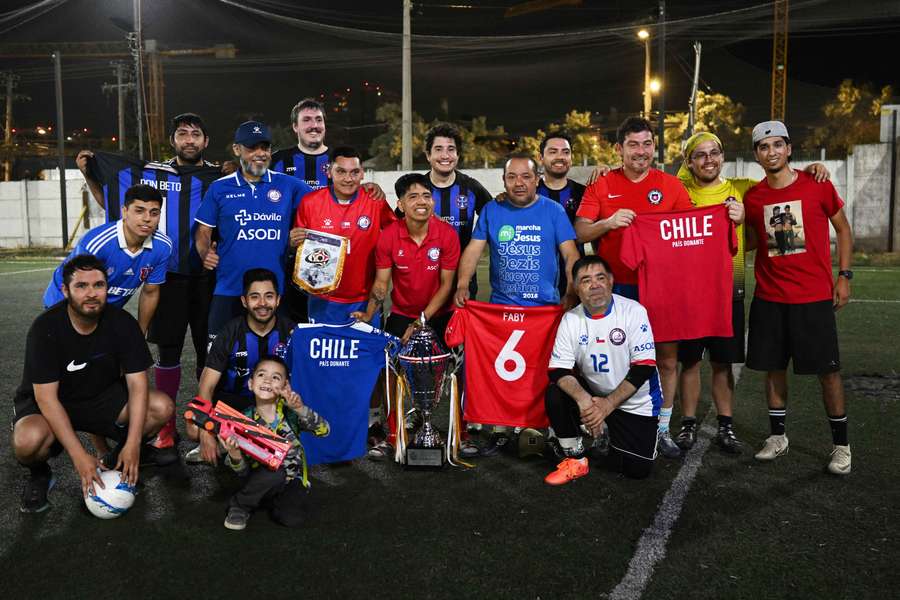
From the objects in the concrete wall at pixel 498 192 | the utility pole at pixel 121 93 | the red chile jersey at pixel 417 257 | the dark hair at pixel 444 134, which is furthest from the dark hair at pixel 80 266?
the utility pole at pixel 121 93

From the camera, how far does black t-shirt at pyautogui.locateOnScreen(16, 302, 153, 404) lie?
12.4 ft

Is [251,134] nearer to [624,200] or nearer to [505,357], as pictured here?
[505,357]

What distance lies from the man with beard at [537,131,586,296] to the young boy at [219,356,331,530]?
6.88 ft

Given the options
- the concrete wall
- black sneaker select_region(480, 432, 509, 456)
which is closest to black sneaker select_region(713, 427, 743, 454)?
black sneaker select_region(480, 432, 509, 456)

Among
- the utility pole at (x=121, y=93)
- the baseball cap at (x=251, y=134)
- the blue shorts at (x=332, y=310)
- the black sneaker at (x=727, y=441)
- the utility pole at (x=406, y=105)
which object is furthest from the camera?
the utility pole at (x=121, y=93)

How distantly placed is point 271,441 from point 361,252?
1.67 metres

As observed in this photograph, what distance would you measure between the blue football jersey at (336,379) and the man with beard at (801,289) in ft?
7.58

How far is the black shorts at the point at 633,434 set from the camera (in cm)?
425

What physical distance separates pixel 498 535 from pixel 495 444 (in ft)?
4.58

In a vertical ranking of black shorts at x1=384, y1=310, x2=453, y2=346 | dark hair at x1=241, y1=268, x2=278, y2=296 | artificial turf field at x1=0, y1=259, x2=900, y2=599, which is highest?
dark hair at x1=241, y1=268, x2=278, y2=296

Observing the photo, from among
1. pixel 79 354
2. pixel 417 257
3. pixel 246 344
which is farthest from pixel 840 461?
pixel 79 354

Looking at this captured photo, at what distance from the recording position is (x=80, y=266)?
3775 mm

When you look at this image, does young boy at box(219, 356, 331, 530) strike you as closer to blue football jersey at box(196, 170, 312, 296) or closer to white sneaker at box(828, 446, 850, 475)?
blue football jersey at box(196, 170, 312, 296)

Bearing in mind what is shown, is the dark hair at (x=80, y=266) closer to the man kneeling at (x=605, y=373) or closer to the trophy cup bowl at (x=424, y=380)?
the trophy cup bowl at (x=424, y=380)
